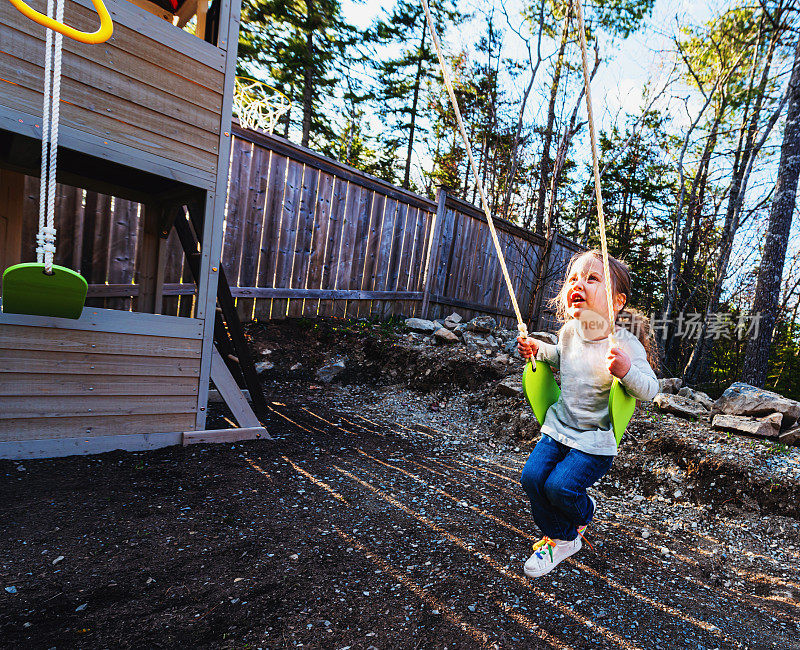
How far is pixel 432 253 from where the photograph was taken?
27.2 ft

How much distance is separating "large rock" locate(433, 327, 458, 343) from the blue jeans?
4.45 meters

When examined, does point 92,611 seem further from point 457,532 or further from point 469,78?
point 469,78

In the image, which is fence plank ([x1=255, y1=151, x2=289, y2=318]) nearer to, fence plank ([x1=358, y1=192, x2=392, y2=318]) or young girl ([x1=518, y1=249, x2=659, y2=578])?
fence plank ([x1=358, y1=192, x2=392, y2=318])

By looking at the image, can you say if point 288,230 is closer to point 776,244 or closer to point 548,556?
point 548,556

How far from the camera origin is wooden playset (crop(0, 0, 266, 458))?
109 inches

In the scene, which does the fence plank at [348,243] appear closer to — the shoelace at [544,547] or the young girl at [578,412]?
the young girl at [578,412]

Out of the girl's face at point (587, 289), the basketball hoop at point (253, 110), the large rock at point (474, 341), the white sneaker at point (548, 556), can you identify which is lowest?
the white sneaker at point (548, 556)

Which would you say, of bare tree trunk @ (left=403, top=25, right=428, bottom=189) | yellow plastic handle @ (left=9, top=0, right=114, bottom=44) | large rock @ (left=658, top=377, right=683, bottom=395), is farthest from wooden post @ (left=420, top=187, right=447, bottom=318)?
bare tree trunk @ (left=403, top=25, right=428, bottom=189)

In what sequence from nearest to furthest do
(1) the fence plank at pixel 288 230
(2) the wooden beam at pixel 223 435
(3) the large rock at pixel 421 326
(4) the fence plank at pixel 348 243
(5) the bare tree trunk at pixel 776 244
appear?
(2) the wooden beam at pixel 223 435
(5) the bare tree trunk at pixel 776 244
(1) the fence plank at pixel 288 230
(4) the fence plank at pixel 348 243
(3) the large rock at pixel 421 326

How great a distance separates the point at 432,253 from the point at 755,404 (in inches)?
205

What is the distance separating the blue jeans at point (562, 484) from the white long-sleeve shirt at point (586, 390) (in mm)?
69

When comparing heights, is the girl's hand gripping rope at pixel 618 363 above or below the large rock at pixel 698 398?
above

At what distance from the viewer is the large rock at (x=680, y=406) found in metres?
4.61

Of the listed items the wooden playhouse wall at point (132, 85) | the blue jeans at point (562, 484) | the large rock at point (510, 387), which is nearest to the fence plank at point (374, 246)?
the large rock at point (510, 387)
